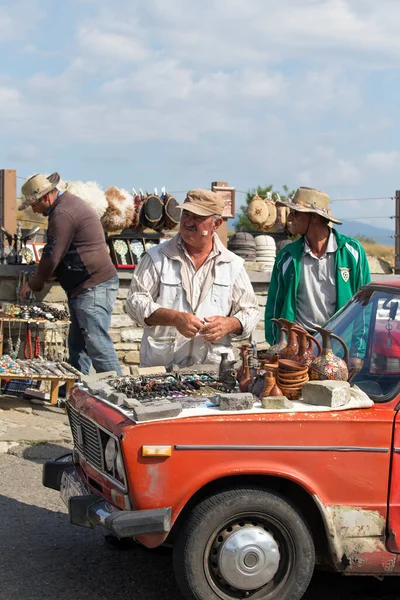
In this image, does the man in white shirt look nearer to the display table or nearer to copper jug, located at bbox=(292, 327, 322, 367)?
copper jug, located at bbox=(292, 327, 322, 367)

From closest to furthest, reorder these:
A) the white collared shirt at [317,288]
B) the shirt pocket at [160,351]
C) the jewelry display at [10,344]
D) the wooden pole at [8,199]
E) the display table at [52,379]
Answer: the shirt pocket at [160,351] → the white collared shirt at [317,288] → the display table at [52,379] → the jewelry display at [10,344] → the wooden pole at [8,199]

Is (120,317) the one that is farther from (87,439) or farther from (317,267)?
(87,439)

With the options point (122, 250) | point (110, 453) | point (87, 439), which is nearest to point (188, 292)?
point (87, 439)

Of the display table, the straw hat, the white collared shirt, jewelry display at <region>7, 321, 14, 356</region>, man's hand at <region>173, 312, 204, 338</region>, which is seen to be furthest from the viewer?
the straw hat

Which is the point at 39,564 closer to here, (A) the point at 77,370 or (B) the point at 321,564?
(B) the point at 321,564

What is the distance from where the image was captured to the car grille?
3963 mm

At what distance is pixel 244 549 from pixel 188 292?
2027 millimetres

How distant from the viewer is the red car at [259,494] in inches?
141

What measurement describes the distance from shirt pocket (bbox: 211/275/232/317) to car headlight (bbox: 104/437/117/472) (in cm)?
169

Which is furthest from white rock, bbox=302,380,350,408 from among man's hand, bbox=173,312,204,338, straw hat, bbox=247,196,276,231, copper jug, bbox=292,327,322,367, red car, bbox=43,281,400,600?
straw hat, bbox=247,196,276,231

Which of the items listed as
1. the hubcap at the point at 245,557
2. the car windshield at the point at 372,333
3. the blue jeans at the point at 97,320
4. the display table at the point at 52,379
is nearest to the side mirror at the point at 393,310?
A: the car windshield at the point at 372,333

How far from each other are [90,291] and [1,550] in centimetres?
336

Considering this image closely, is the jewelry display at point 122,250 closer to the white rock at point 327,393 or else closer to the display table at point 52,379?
the display table at point 52,379

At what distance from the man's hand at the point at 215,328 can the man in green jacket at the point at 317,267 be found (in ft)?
1.15
